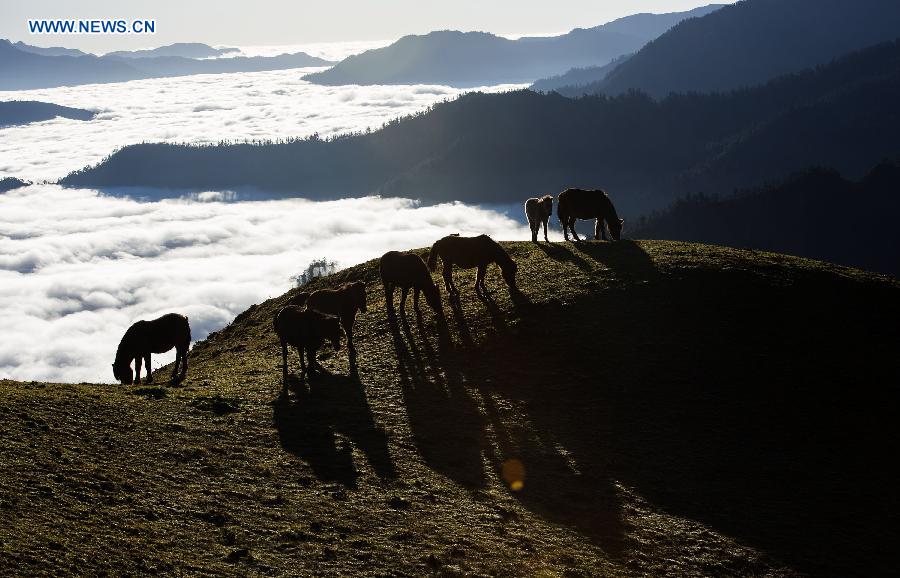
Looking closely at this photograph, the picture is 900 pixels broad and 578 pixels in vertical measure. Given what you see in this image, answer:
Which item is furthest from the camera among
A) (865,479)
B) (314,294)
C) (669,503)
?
(314,294)

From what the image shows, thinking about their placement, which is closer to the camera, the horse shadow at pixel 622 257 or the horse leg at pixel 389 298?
the horse leg at pixel 389 298

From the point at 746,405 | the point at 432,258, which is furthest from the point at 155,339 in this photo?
the point at 746,405

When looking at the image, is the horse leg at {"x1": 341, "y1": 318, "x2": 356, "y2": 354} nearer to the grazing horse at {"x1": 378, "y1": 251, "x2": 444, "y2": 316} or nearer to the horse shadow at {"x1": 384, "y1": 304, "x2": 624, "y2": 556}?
the horse shadow at {"x1": 384, "y1": 304, "x2": 624, "y2": 556}

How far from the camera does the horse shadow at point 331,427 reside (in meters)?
19.2

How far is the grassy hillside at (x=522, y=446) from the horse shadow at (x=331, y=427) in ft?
0.31

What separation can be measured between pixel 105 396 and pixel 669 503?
18.2m

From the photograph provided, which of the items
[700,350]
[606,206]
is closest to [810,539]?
[700,350]

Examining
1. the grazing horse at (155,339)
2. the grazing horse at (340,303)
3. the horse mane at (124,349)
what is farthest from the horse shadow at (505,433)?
the horse mane at (124,349)

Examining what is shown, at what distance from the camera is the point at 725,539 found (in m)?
16.9

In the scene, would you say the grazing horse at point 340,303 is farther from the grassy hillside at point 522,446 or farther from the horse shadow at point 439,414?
the horse shadow at point 439,414

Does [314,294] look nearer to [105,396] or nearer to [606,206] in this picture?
[105,396]

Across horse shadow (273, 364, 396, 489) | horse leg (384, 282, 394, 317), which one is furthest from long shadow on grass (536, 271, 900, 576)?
horse leg (384, 282, 394, 317)

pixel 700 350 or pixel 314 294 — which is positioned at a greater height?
pixel 314 294

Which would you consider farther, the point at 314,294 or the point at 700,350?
the point at 314,294
